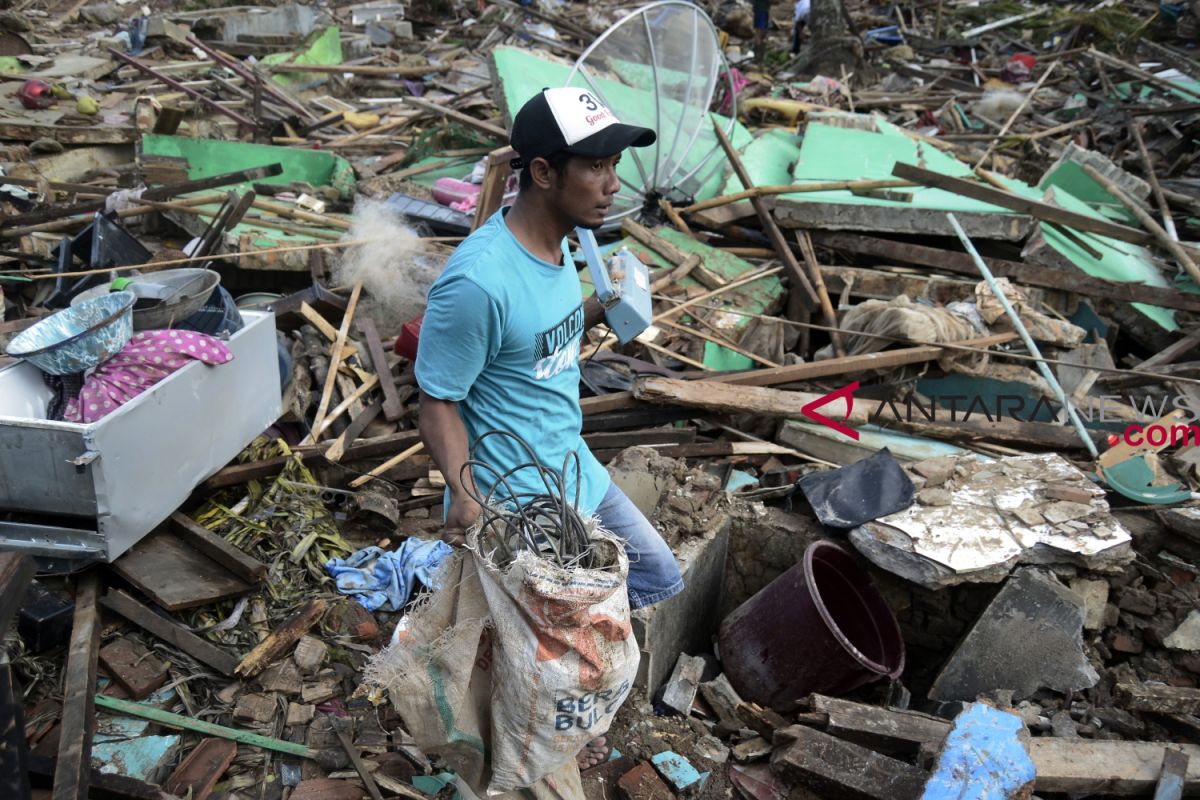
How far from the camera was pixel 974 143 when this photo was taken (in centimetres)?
1190

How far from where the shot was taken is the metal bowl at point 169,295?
462cm

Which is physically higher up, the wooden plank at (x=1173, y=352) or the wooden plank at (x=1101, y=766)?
the wooden plank at (x=1101, y=766)

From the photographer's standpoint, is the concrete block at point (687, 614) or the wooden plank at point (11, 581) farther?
the concrete block at point (687, 614)

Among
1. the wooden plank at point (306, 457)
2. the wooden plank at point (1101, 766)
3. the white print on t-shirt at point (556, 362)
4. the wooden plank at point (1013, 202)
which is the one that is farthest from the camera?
the wooden plank at point (1013, 202)

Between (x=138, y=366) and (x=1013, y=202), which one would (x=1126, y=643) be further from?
(x=138, y=366)

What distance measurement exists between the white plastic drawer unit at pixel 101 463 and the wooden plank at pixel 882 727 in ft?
10.3

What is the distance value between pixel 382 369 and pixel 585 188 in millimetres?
3636

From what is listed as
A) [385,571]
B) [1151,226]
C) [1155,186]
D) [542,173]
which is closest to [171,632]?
[385,571]

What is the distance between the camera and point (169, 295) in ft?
15.9

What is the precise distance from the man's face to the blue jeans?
981mm

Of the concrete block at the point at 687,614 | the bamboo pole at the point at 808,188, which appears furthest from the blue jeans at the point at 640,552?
the bamboo pole at the point at 808,188

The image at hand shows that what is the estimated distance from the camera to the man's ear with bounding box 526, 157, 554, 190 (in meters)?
2.64

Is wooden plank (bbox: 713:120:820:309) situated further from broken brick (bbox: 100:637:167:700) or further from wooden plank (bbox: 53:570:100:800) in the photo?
wooden plank (bbox: 53:570:100:800)

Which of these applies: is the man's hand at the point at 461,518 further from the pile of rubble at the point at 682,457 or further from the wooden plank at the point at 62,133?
the wooden plank at the point at 62,133
